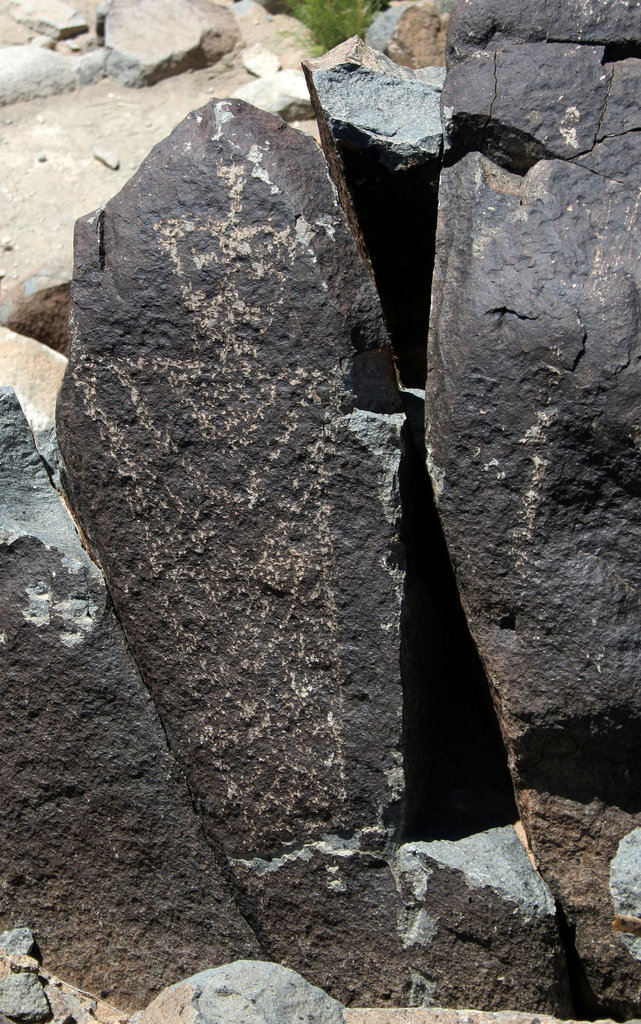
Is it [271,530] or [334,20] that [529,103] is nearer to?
[271,530]

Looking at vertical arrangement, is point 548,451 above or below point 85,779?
above

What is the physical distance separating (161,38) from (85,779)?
14.0ft

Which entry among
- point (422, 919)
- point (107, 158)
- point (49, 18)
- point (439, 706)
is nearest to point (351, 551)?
point (439, 706)

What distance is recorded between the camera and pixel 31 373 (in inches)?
104

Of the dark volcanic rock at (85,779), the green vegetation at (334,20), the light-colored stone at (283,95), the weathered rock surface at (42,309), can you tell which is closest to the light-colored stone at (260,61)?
the green vegetation at (334,20)

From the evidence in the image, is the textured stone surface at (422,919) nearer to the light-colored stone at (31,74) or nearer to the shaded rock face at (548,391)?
the shaded rock face at (548,391)

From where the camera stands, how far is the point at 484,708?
2.13 metres

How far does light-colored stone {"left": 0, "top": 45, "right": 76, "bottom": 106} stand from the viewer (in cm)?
488

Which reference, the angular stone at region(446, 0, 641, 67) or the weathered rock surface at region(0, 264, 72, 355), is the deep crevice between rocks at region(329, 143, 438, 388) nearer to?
the angular stone at region(446, 0, 641, 67)

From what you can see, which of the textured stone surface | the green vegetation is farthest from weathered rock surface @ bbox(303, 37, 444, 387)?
the green vegetation

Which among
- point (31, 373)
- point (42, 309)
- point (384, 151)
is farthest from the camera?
point (42, 309)

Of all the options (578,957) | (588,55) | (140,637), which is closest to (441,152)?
(588,55)

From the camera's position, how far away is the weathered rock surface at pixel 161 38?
511 cm

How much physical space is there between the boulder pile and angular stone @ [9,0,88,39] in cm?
385
